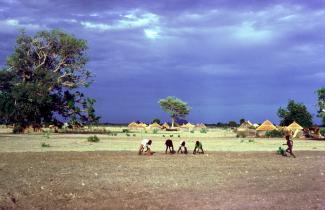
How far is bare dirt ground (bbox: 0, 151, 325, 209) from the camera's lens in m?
13.5

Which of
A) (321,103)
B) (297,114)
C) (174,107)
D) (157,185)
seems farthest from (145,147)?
(174,107)

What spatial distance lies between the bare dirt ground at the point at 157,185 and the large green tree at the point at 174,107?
113m

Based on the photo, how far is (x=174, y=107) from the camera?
455 ft

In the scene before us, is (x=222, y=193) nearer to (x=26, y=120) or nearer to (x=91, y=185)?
(x=91, y=185)

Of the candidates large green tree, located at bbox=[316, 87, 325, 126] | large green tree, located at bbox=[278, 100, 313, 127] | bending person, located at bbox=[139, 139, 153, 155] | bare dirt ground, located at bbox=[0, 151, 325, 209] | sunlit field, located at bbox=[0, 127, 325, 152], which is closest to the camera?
bare dirt ground, located at bbox=[0, 151, 325, 209]

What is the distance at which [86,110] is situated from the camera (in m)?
70.5

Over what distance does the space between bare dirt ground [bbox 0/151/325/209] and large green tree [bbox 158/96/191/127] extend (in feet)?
371

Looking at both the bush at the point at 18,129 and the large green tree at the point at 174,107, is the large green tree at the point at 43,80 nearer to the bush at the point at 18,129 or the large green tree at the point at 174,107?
the bush at the point at 18,129

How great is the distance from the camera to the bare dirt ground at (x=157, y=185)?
13.5 metres

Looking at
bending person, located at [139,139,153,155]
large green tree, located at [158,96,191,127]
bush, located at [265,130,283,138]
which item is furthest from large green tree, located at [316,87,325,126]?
large green tree, located at [158,96,191,127]

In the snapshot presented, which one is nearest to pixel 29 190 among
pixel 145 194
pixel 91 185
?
pixel 91 185

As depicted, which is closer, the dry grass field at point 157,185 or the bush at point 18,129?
the dry grass field at point 157,185

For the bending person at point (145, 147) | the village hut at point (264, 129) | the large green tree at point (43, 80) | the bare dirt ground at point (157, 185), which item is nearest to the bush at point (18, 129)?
the large green tree at point (43, 80)

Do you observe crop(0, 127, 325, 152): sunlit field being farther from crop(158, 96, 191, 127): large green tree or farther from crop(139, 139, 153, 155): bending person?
crop(158, 96, 191, 127): large green tree
